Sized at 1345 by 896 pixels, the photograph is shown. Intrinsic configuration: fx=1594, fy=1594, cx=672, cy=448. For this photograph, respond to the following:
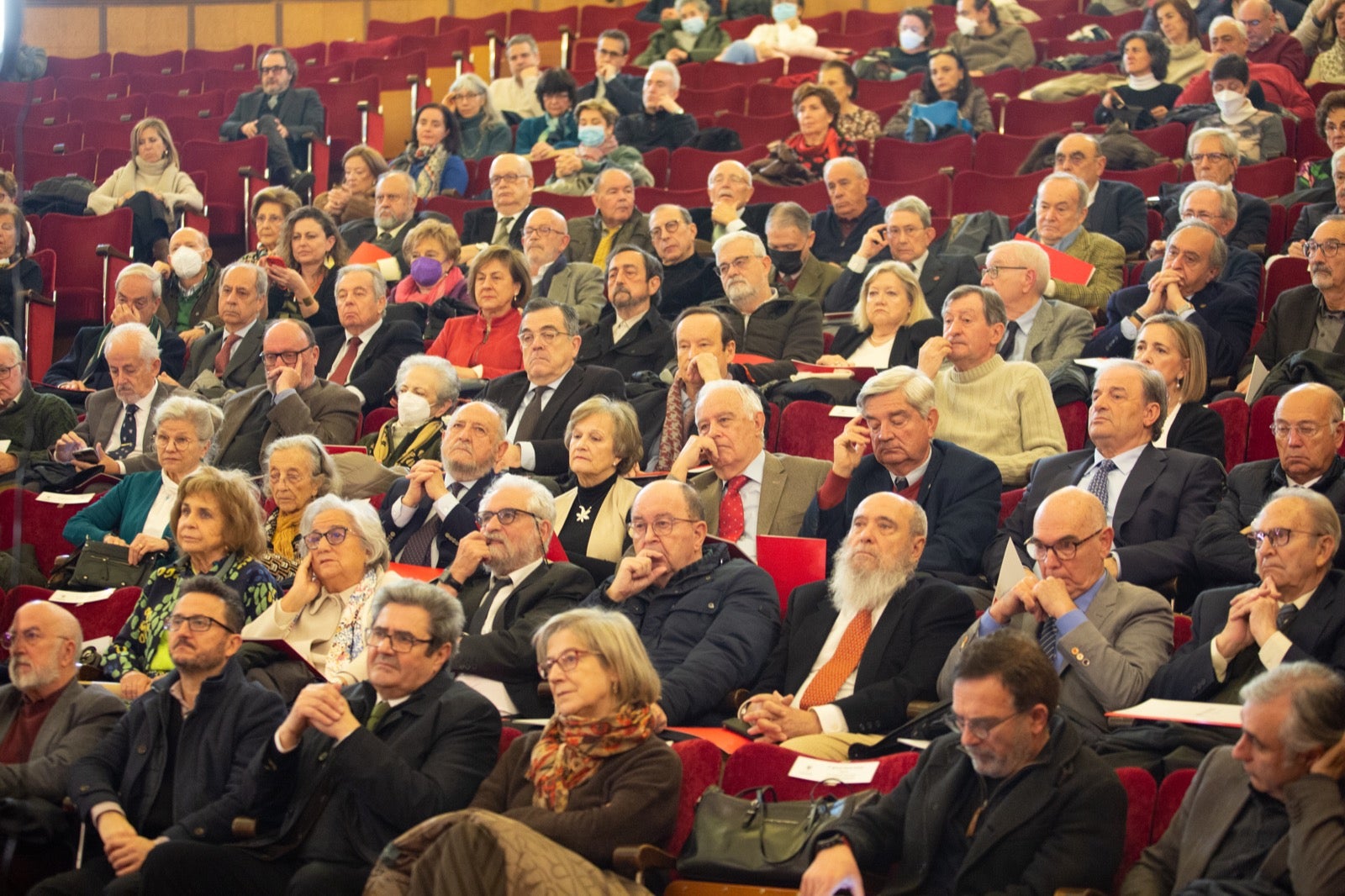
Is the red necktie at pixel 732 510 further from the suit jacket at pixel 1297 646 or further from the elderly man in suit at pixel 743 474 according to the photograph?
the suit jacket at pixel 1297 646

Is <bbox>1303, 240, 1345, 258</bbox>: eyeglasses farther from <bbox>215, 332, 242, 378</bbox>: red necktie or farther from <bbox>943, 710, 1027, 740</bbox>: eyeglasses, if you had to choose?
<bbox>215, 332, 242, 378</bbox>: red necktie

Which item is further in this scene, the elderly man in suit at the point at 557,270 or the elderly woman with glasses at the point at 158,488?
the elderly man in suit at the point at 557,270

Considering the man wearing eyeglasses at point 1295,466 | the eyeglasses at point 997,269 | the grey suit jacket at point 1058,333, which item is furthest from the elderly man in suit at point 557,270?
the man wearing eyeglasses at point 1295,466

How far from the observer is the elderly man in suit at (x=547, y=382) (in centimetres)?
466

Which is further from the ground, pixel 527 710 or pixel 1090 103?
pixel 1090 103

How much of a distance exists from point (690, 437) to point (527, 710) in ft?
3.58

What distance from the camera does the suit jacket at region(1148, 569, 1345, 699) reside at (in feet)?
9.27

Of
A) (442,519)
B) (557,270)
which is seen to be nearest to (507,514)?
(442,519)

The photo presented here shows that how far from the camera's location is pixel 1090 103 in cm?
721

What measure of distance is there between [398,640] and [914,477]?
1.39 m

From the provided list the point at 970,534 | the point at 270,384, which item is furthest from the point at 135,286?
the point at 970,534

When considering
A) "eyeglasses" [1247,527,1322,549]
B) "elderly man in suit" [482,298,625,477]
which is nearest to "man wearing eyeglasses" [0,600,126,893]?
"elderly man in suit" [482,298,625,477]

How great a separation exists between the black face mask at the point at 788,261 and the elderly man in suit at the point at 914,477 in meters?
1.90

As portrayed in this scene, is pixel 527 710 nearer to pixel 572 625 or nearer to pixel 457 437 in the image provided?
pixel 572 625
